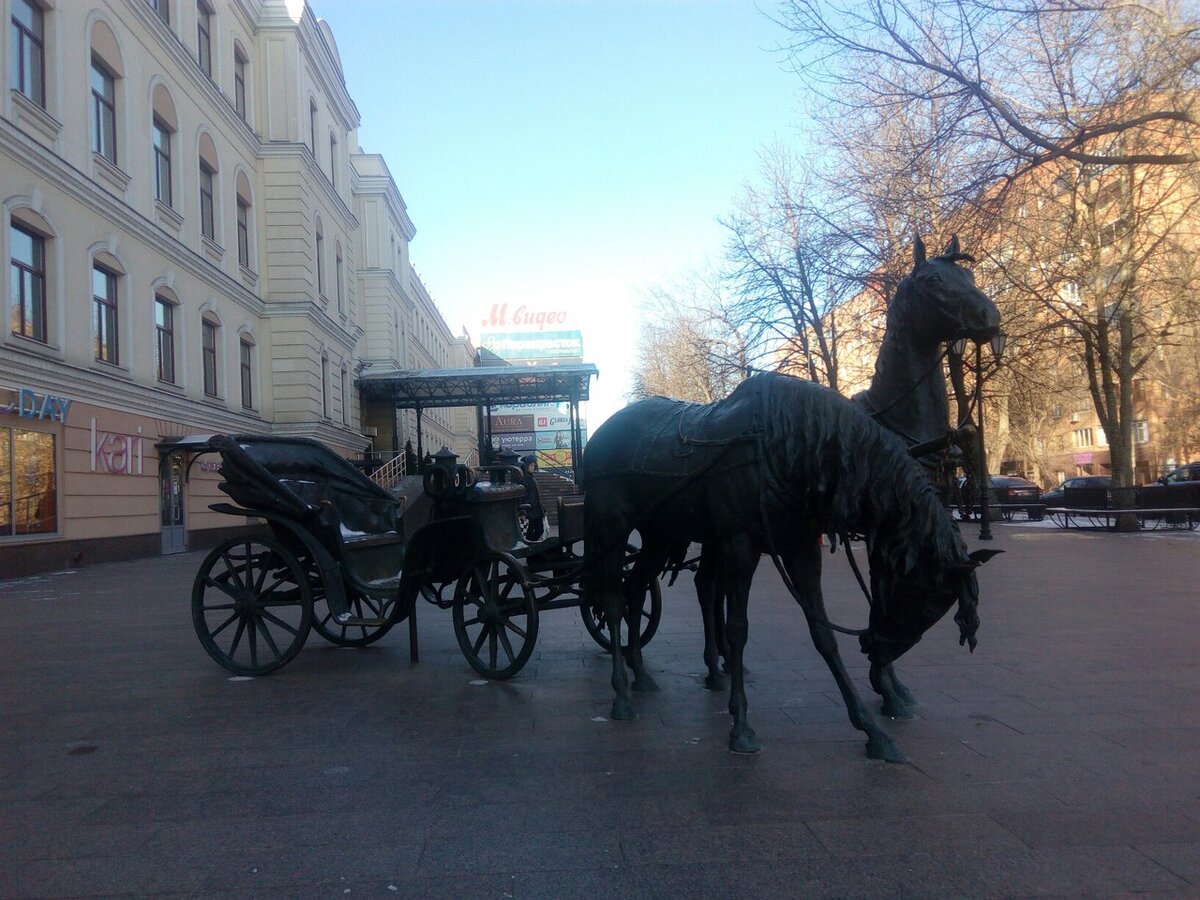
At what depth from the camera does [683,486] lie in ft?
16.3

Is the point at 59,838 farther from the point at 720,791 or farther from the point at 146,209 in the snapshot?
the point at 146,209

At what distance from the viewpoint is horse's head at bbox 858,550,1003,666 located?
13.4 ft

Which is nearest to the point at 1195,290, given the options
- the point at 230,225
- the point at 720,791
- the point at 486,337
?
the point at 720,791

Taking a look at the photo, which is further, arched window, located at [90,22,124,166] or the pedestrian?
arched window, located at [90,22,124,166]

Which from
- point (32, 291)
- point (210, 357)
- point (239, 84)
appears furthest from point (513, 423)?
point (32, 291)

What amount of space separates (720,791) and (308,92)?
33.1 m

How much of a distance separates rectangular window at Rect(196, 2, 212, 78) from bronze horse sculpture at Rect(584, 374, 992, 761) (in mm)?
24226

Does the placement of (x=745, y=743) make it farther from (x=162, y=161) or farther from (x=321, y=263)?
(x=321, y=263)

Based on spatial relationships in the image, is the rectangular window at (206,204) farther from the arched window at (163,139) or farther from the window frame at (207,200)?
the arched window at (163,139)

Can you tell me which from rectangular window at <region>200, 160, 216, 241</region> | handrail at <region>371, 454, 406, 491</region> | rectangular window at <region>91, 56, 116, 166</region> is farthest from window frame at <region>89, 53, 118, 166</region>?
handrail at <region>371, 454, 406, 491</region>

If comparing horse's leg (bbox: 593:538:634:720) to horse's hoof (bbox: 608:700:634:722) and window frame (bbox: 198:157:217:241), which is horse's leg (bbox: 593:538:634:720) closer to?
horse's hoof (bbox: 608:700:634:722)

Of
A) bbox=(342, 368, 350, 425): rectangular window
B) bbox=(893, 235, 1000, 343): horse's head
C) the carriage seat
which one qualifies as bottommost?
the carriage seat

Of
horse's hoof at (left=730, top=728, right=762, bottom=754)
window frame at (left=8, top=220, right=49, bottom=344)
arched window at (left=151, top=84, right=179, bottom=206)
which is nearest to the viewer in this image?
horse's hoof at (left=730, top=728, right=762, bottom=754)

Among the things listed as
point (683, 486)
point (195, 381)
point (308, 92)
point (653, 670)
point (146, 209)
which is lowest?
point (653, 670)
